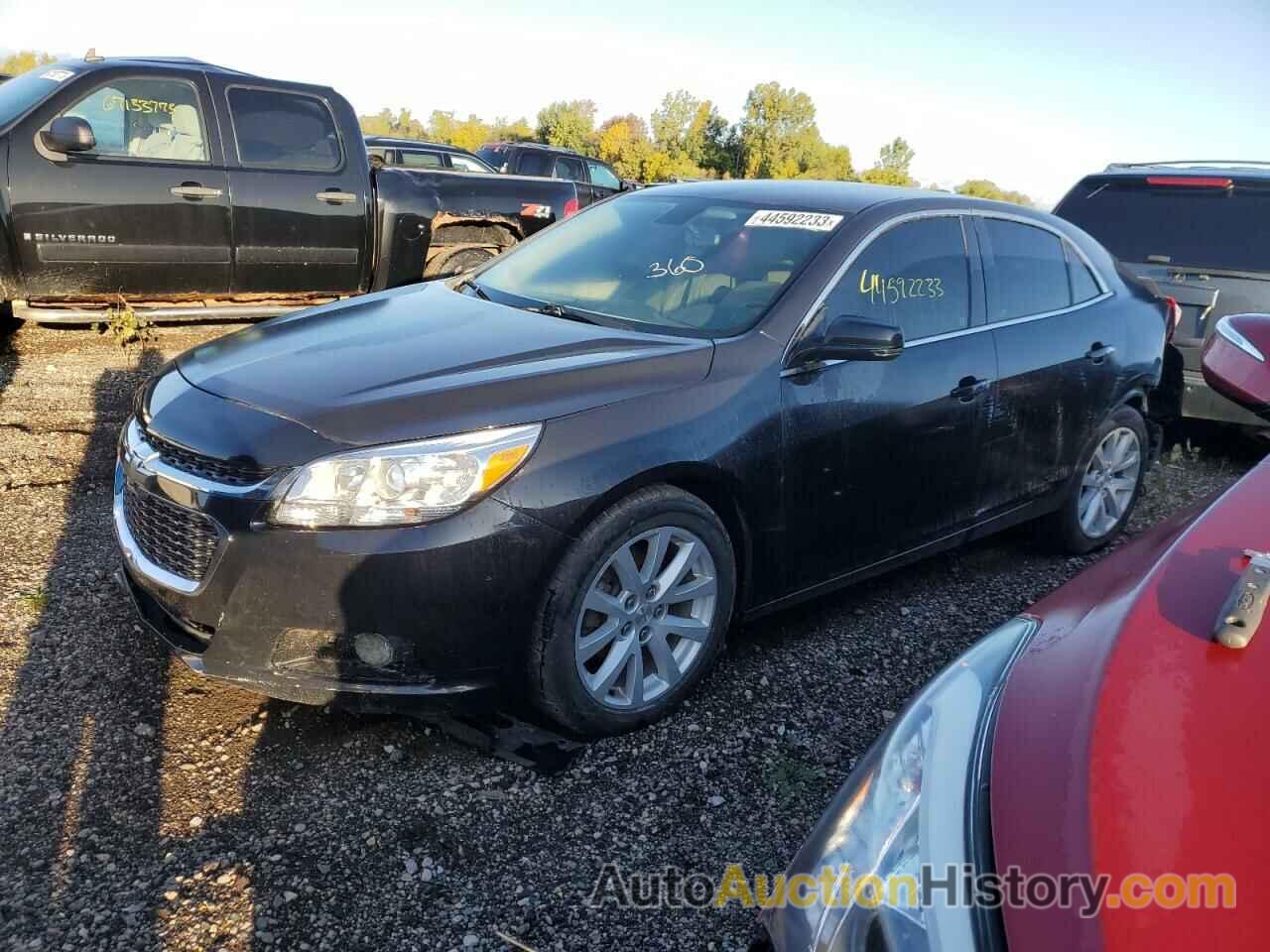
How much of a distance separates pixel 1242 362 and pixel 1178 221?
412 centimetres

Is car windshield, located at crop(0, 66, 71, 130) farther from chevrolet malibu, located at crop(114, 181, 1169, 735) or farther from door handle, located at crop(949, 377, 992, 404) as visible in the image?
door handle, located at crop(949, 377, 992, 404)

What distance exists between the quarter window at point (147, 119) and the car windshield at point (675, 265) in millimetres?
3684

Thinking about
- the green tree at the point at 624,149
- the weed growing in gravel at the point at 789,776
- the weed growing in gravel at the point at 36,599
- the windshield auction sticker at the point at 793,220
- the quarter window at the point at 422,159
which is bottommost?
the weed growing in gravel at the point at 36,599

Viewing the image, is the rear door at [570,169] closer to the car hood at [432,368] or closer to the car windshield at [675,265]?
the car windshield at [675,265]

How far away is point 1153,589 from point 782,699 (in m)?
1.76

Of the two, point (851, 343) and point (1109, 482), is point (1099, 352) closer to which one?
point (1109, 482)

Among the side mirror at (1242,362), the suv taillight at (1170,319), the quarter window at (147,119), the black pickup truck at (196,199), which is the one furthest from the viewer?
the quarter window at (147,119)

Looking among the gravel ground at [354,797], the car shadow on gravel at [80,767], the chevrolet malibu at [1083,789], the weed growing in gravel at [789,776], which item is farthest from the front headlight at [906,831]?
the car shadow on gravel at [80,767]

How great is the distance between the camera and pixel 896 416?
345 centimetres

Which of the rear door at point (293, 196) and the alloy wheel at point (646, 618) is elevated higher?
the rear door at point (293, 196)

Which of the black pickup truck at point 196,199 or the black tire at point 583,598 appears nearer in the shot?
the black tire at point 583,598

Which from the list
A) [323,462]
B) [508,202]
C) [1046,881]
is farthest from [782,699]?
[508,202]

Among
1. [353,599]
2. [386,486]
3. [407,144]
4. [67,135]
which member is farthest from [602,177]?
[353,599]

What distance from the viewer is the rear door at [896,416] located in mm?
3248
